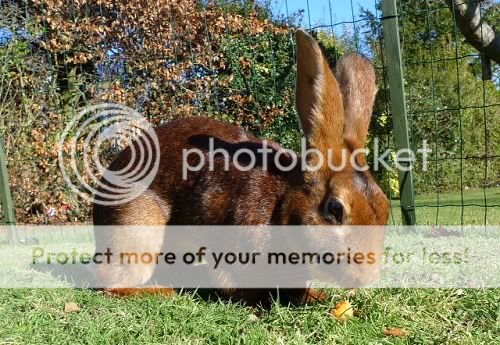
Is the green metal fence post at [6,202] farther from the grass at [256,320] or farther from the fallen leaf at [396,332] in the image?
the fallen leaf at [396,332]

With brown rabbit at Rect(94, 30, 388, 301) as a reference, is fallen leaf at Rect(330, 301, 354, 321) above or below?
below

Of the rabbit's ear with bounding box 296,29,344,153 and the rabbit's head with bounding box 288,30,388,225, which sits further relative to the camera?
the rabbit's ear with bounding box 296,29,344,153

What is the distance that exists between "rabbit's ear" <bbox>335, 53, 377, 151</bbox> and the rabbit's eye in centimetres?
45

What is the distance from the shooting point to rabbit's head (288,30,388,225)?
8.18 ft

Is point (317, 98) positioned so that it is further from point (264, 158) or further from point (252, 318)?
point (252, 318)

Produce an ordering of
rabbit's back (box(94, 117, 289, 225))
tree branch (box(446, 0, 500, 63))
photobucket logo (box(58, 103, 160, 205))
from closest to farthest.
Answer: rabbit's back (box(94, 117, 289, 225))
tree branch (box(446, 0, 500, 63))
photobucket logo (box(58, 103, 160, 205))

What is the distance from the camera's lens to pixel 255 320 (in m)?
2.50

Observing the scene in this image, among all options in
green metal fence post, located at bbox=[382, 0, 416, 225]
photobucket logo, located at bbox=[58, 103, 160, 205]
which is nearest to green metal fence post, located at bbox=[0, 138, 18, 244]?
photobucket logo, located at bbox=[58, 103, 160, 205]

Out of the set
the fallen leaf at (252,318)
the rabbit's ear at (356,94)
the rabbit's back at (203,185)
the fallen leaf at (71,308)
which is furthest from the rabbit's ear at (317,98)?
the fallen leaf at (71,308)

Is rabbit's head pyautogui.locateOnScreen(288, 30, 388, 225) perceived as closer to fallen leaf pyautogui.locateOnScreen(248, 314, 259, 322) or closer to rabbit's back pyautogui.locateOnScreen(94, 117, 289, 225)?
rabbit's back pyautogui.locateOnScreen(94, 117, 289, 225)

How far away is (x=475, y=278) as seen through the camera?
2.87m

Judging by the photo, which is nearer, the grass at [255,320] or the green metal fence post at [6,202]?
the grass at [255,320]

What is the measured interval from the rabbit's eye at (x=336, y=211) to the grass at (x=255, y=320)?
0.40m

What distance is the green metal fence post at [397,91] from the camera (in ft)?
15.3
